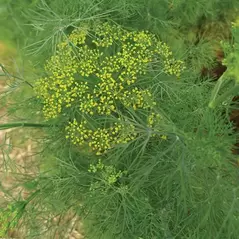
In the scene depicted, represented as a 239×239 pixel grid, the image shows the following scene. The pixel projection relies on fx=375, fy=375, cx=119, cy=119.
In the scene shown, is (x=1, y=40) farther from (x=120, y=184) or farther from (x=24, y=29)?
(x=120, y=184)

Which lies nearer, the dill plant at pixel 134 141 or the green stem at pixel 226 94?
the green stem at pixel 226 94

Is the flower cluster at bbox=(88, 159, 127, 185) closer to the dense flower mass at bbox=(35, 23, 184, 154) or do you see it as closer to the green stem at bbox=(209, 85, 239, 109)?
the dense flower mass at bbox=(35, 23, 184, 154)

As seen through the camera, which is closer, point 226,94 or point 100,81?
point 226,94

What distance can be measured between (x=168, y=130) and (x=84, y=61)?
0.57 meters

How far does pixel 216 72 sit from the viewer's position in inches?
120

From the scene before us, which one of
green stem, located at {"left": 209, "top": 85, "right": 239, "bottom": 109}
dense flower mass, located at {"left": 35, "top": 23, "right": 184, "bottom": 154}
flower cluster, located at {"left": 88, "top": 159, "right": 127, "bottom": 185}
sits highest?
green stem, located at {"left": 209, "top": 85, "right": 239, "bottom": 109}

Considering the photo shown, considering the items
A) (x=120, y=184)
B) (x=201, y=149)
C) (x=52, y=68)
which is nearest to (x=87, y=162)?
(x=120, y=184)

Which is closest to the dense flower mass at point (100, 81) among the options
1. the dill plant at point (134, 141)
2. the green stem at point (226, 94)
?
the dill plant at point (134, 141)

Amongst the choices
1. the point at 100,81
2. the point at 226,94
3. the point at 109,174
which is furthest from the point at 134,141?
the point at 226,94

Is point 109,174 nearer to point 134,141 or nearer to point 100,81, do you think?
point 134,141

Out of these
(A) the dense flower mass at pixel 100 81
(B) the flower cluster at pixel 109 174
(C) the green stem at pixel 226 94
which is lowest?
(B) the flower cluster at pixel 109 174

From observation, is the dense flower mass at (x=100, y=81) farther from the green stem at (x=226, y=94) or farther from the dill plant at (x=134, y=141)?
the green stem at (x=226, y=94)

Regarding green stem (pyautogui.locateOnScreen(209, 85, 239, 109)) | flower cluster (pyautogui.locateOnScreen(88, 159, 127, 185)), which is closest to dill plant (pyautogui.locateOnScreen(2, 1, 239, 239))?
flower cluster (pyautogui.locateOnScreen(88, 159, 127, 185))

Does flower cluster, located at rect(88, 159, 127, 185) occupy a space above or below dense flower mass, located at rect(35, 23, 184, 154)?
below
